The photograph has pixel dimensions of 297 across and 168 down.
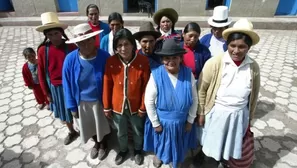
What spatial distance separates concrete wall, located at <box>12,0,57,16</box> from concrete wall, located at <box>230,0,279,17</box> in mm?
8163

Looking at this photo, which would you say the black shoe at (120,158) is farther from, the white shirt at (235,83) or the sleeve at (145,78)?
the white shirt at (235,83)

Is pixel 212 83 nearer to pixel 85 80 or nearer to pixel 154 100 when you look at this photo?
pixel 154 100

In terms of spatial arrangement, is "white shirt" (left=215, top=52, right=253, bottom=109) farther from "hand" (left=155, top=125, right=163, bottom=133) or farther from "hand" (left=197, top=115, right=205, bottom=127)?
"hand" (left=155, top=125, right=163, bottom=133)

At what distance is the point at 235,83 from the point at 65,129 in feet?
9.58

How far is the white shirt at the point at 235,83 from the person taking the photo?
6.88 ft

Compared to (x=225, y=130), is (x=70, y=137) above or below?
below

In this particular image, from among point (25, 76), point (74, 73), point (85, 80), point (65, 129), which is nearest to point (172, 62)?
point (85, 80)

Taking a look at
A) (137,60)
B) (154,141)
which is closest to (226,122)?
(154,141)

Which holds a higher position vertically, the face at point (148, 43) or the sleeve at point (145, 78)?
the face at point (148, 43)

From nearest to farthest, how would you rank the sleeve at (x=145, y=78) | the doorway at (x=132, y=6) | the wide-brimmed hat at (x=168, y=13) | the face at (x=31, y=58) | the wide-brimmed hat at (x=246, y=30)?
the wide-brimmed hat at (x=246, y=30)
the sleeve at (x=145, y=78)
the wide-brimmed hat at (x=168, y=13)
the face at (x=31, y=58)
the doorway at (x=132, y=6)

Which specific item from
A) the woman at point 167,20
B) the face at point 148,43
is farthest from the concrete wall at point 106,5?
the face at point 148,43

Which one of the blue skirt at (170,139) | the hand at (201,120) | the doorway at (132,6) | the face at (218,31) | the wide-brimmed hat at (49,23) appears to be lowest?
the blue skirt at (170,139)

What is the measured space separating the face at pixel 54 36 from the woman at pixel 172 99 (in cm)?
137

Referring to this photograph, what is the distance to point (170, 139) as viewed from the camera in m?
2.39
